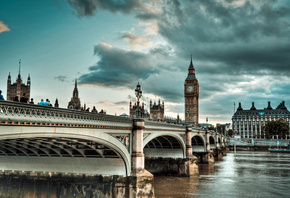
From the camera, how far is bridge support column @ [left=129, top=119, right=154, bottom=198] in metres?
24.6

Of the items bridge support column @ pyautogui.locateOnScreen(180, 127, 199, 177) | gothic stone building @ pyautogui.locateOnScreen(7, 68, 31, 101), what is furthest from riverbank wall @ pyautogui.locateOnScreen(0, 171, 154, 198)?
gothic stone building @ pyautogui.locateOnScreen(7, 68, 31, 101)

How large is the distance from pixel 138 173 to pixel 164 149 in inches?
975

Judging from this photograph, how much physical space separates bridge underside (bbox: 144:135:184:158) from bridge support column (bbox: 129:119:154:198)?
21.9 metres

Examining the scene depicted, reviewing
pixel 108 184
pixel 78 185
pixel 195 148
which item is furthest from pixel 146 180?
pixel 195 148

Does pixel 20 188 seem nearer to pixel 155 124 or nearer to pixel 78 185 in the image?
pixel 78 185

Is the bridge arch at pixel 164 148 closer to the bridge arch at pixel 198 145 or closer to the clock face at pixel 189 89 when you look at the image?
the bridge arch at pixel 198 145

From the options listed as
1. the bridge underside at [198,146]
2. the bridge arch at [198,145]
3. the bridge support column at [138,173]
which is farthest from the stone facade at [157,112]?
the bridge support column at [138,173]

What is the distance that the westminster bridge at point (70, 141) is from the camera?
1456 centimetres

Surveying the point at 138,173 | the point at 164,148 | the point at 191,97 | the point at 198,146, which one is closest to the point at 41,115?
the point at 138,173

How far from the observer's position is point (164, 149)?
4962 cm

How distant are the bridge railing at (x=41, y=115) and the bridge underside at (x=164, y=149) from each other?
28.2 meters

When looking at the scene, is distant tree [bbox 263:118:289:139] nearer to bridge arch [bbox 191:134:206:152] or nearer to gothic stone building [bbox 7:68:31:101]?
bridge arch [bbox 191:134:206:152]

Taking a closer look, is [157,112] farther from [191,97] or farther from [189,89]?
[189,89]

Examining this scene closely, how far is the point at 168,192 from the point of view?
112 ft
